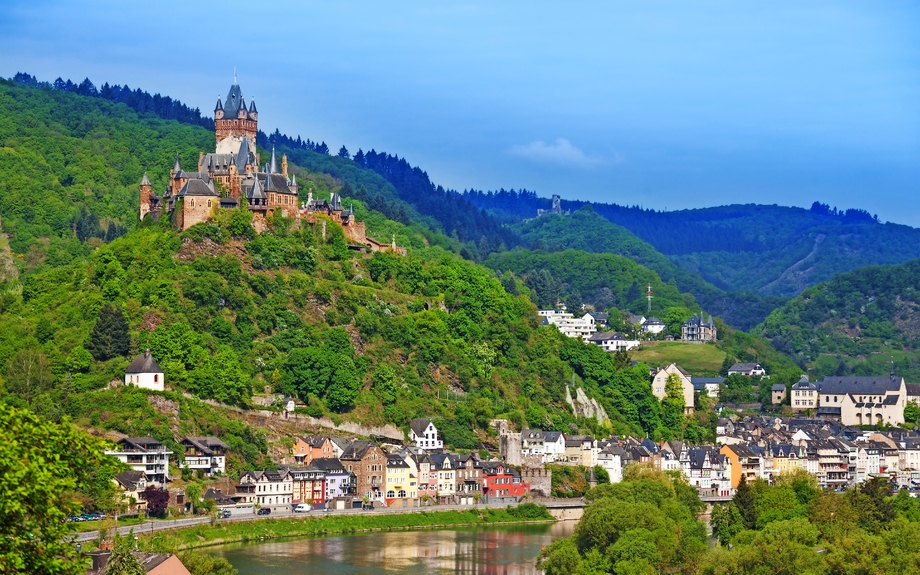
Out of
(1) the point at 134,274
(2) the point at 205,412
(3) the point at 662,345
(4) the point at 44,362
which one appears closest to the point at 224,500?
(2) the point at 205,412

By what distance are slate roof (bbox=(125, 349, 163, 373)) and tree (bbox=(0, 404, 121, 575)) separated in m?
64.4

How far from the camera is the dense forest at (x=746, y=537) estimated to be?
5897 centimetres

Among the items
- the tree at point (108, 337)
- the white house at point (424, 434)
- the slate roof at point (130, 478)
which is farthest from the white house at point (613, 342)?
the slate roof at point (130, 478)

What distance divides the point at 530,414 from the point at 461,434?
8640 millimetres

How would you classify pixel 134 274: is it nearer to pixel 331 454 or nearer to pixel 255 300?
pixel 255 300

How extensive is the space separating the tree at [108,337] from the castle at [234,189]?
14784 mm

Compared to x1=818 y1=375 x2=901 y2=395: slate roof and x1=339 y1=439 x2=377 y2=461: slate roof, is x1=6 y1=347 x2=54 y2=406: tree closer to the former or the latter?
x1=339 y1=439 x2=377 y2=461: slate roof

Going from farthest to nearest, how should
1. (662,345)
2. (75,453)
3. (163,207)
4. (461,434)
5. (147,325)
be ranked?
(662,345) → (163,207) → (461,434) → (147,325) → (75,453)

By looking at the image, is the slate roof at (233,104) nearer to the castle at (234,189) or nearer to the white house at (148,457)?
the castle at (234,189)

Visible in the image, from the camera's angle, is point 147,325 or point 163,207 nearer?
point 147,325

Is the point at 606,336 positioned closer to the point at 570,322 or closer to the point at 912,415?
the point at 570,322

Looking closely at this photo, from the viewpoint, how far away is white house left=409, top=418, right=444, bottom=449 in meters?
98.4

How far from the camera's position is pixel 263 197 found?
10838 cm

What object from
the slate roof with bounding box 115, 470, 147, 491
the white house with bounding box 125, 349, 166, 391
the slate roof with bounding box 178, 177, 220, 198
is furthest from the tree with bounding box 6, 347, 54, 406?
the slate roof with bounding box 178, 177, 220, 198
